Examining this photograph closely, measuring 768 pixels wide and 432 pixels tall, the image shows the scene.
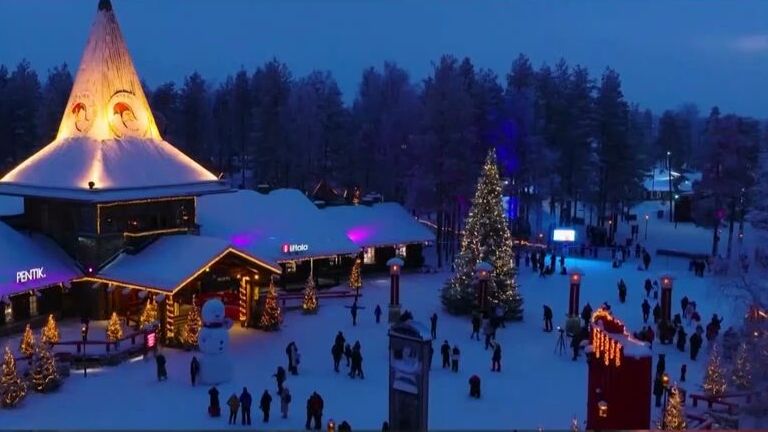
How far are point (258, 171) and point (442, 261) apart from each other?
87.2ft

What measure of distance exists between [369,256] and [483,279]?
11.2 metres

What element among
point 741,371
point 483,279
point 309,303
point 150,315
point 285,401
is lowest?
point 285,401

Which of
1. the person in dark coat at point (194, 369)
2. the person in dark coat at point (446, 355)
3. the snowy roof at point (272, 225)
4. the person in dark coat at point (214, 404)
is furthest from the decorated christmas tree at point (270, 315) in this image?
the person in dark coat at point (214, 404)

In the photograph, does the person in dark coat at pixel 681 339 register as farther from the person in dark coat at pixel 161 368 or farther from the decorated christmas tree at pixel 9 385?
the decorated christmas tree at pixel 9 385

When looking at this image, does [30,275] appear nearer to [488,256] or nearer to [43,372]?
[43,372]

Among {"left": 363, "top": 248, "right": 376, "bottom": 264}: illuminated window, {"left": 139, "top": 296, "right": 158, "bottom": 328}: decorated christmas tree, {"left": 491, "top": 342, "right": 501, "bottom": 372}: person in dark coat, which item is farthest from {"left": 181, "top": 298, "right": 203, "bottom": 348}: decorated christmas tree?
{"left": 363, "top": 248, "right": 376, "bottom": 264}: illuminated window

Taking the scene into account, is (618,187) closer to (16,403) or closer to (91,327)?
(91,327)

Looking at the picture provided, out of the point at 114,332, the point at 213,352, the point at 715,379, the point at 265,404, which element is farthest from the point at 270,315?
the point at 715,379

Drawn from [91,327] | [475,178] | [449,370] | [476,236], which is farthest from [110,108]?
[475,178]

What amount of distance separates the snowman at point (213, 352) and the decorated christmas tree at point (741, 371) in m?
11.9

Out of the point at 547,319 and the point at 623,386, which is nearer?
the point at 623,386

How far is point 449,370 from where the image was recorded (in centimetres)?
2292

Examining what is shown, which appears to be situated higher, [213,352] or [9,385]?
[213,352]

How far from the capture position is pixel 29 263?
26.7m
